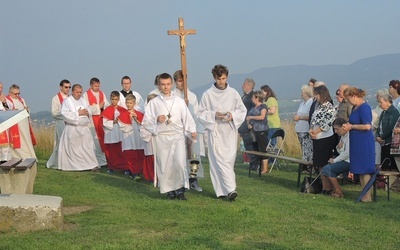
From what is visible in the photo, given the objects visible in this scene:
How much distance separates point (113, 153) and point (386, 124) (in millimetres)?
6625

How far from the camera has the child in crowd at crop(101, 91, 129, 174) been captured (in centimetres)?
1673

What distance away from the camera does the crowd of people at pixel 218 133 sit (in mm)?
11875

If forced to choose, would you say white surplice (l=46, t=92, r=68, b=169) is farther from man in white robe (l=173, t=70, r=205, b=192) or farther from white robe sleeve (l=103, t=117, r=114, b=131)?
man in white robe (l=173, t=70, r=205, b=192)

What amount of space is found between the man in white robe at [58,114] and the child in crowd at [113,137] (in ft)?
5.16

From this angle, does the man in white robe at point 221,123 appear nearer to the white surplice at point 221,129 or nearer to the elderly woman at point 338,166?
the white surplice at point 221,129

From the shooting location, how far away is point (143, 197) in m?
12.2

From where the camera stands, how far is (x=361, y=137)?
1173cm

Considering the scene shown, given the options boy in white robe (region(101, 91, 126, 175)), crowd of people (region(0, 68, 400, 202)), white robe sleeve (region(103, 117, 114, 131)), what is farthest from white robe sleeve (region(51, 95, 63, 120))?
white robe sleeve (region(103, 117, 114, 131))

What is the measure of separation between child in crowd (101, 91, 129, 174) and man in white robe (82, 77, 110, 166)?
1164mm

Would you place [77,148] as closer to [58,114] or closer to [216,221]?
[58,114]

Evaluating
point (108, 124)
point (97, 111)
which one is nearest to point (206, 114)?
point (108, 124)

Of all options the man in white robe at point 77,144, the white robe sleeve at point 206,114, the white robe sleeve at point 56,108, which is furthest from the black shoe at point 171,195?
the white robe sleeve at point 56,108

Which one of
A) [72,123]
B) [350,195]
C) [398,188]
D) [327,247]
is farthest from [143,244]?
[72,123]

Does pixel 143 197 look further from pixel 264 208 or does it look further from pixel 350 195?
pixel 350 195
